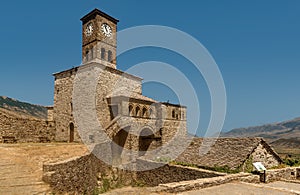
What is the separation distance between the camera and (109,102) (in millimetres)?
23859

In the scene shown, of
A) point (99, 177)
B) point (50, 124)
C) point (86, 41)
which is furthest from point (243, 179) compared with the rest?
point (86, 41)

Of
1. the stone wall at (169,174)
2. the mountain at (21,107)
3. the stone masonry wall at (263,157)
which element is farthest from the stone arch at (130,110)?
the mountain at (21,107)

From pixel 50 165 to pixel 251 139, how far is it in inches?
548

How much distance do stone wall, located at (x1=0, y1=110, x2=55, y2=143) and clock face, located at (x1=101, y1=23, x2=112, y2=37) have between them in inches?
427

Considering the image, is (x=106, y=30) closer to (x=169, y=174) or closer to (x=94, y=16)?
(x=94, y=16)

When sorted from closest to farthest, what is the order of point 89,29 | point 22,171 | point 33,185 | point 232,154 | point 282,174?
point 33,185
point 22,171
point 282,174
point 232,154
point 89,29

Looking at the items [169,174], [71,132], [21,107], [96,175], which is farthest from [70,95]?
[21,107]

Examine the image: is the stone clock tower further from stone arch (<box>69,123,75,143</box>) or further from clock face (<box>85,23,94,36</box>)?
stone arch (<box>69,123,75,143</box>)

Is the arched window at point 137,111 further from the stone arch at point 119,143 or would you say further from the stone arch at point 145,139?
the stone arch at point 119,143

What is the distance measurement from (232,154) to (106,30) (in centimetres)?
1765

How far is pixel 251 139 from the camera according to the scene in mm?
17844

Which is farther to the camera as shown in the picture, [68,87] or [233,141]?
[68,87]

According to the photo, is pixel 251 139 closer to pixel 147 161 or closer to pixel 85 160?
pixel 147 161

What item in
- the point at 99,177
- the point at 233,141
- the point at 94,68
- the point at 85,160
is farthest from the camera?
the point at 94,68
